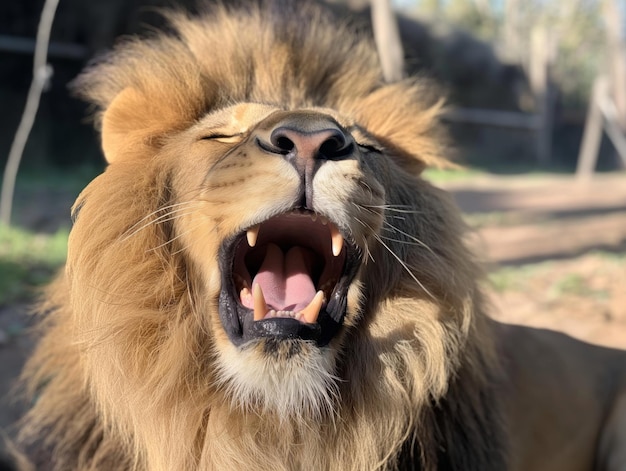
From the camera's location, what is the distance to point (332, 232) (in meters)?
1.94

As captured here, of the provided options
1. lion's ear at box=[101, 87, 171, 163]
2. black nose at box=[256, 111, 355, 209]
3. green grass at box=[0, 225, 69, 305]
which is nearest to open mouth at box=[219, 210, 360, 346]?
black nose at box=[256, 111, 355, 209]

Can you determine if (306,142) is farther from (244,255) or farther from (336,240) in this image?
(244,255)

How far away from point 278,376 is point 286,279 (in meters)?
0.32

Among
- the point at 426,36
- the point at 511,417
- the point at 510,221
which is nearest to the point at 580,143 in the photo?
the point at 426,36

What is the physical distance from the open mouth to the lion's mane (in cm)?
6

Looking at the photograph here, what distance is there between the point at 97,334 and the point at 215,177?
1.80 feet

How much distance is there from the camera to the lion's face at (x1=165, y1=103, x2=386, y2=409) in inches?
70.3

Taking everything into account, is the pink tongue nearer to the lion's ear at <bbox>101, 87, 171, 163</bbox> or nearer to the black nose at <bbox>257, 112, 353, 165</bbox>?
the black nose at <bbox>257, 112, 353, 165</bbox>

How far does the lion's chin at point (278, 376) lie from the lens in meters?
1.86

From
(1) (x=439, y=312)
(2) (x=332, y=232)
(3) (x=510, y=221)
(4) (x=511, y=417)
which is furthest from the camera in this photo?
(3) (x=510, y=221)

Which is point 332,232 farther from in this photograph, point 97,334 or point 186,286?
point 97,334

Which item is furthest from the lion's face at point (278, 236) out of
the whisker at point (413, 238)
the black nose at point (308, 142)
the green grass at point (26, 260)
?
the green grass at point (26, 260)

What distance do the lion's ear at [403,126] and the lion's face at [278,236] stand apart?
425 mm

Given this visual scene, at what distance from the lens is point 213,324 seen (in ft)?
6.55
